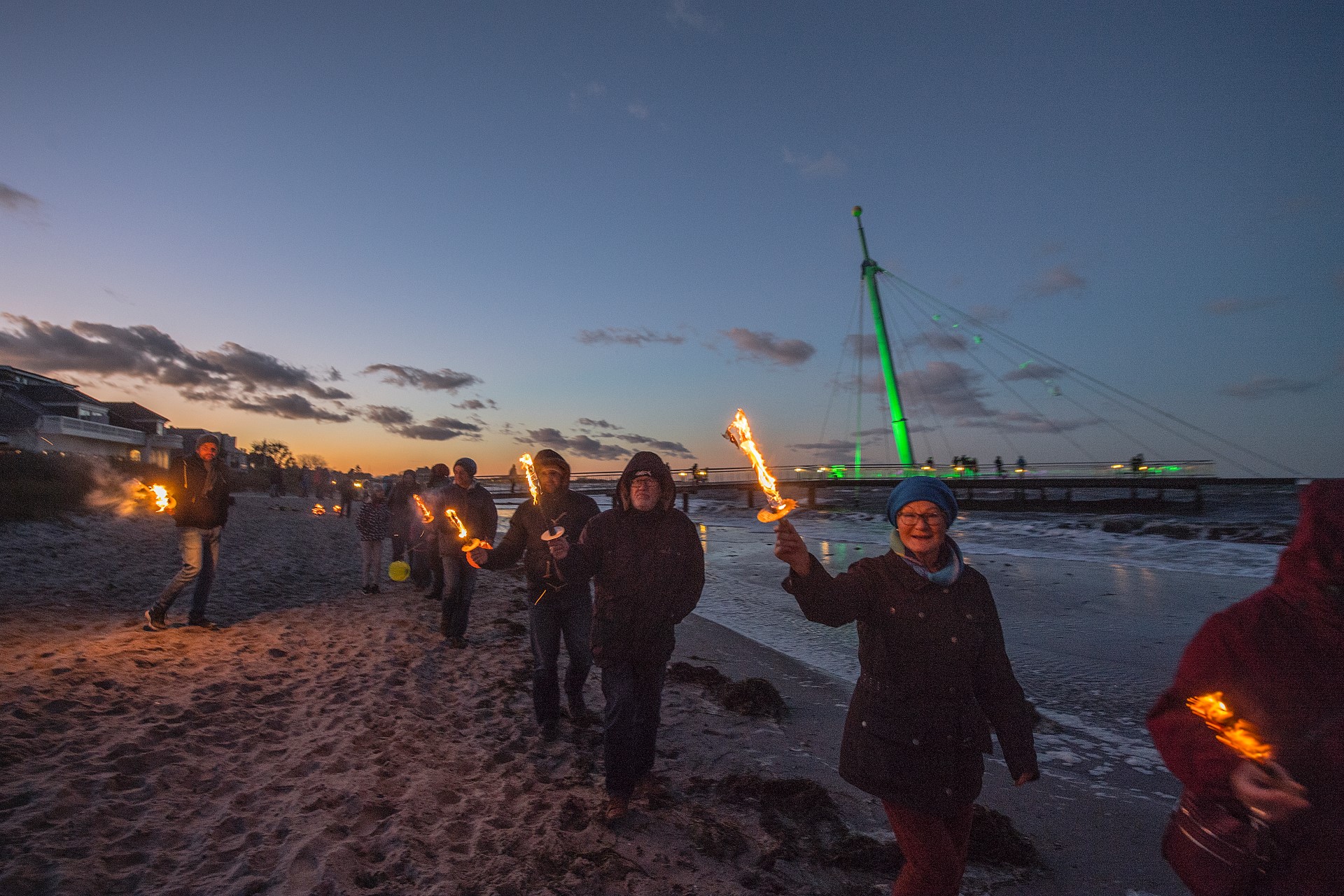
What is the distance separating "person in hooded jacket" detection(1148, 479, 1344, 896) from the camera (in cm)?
140

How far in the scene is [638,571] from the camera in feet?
12.1

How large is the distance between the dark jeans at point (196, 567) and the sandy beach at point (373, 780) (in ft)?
1.05

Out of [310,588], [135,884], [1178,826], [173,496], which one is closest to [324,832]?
[135,884]

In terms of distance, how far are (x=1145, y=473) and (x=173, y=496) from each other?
59044mm

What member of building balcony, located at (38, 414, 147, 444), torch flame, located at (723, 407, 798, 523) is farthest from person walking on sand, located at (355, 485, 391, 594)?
building balcony, located at (38, 414, 147, 444)

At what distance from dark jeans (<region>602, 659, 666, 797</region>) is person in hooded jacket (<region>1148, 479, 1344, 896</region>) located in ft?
8.71

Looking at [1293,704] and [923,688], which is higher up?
[1293,704]

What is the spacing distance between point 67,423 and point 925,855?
188 ft

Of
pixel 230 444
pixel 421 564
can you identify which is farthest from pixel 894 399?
pixel 230 444

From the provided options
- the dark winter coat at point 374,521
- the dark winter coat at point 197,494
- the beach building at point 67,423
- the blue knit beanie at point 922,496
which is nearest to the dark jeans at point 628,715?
the blue knit beanie at point 922,496

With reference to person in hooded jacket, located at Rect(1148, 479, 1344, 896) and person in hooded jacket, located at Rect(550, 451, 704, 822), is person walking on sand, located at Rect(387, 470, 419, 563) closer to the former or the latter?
person in hooded jacket, located at Rect(550, 451, 704, 822)

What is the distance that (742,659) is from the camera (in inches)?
316

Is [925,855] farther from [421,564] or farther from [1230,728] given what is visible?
[421,564]

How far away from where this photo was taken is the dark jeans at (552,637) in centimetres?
479
